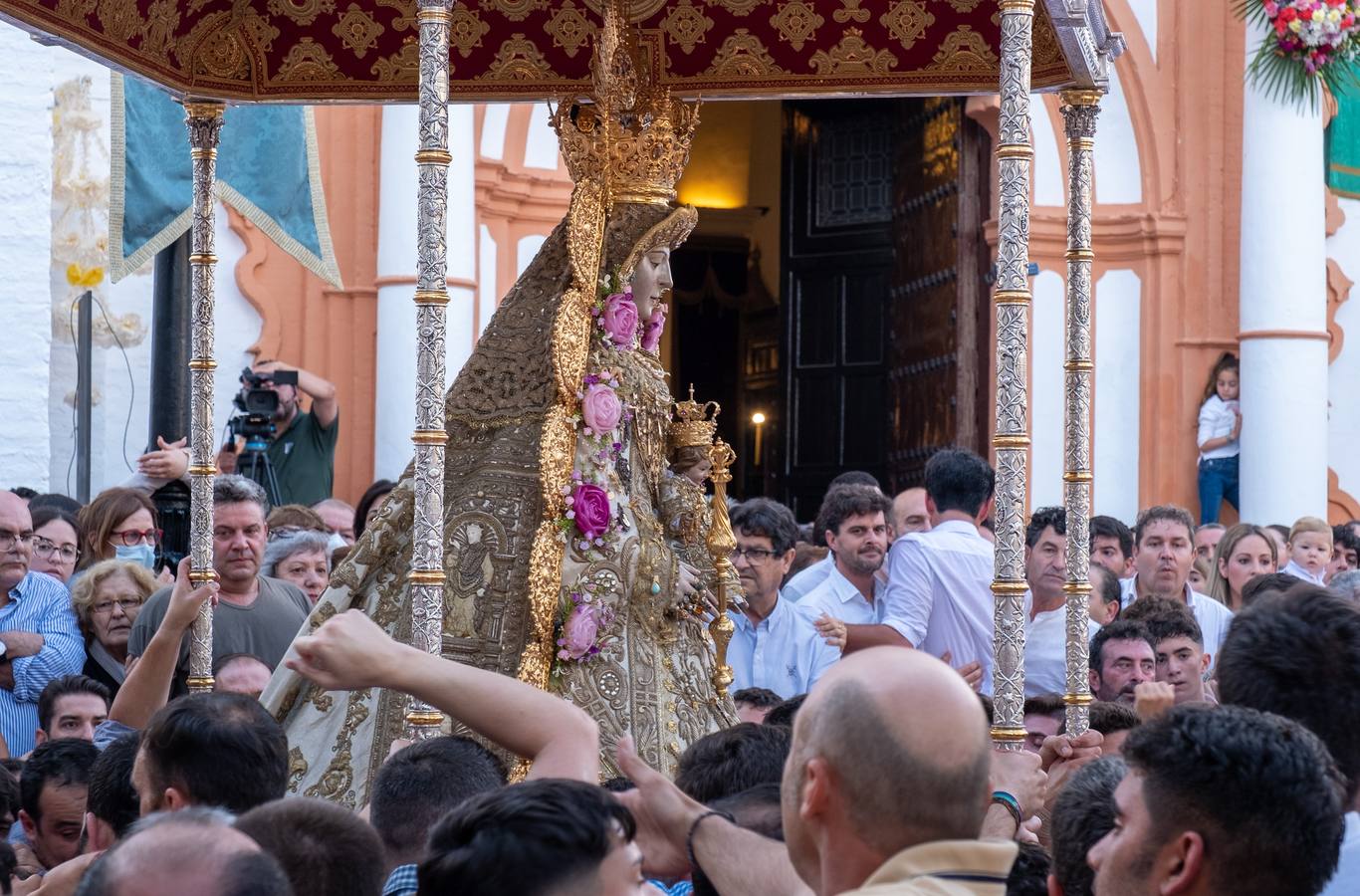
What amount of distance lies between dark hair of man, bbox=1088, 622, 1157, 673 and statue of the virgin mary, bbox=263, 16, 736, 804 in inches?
43.2

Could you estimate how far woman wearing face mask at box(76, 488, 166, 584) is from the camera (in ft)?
24.0

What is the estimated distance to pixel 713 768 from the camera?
3.62 m

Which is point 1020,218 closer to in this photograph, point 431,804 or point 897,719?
point 431,804

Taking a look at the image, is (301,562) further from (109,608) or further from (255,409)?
(255,409)

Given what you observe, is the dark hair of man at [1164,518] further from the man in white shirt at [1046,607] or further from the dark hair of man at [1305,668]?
the dark hair of man at [1305,668]

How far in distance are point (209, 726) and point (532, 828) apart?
1185 mm

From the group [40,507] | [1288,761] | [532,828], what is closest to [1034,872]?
[1288,761]

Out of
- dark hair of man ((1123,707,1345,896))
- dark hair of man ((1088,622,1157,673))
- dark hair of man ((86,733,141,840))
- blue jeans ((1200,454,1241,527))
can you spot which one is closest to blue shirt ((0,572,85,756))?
dark hair of man ((86,733,141,840))

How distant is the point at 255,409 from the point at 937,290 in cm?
463

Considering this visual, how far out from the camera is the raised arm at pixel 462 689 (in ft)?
10.3

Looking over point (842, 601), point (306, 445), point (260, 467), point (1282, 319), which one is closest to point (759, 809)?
point (842, 601)

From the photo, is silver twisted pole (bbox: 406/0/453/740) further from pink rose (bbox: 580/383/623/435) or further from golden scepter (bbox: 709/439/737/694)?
golden scepter (bbox: 709/439/737/694)

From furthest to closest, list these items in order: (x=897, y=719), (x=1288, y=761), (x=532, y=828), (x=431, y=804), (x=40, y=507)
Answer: (x=40, y=507) < (x=431, y=804) < (x=1288, y=761) < (x=532, y=828) < (x=897, y=719)

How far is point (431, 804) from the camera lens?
347 cm
